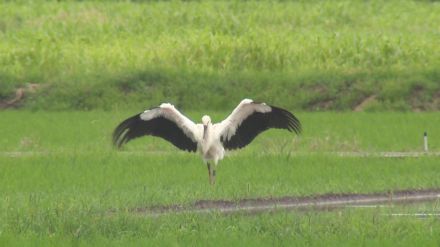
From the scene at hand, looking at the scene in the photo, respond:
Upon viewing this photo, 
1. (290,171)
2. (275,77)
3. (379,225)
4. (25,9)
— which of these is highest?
(25,9)

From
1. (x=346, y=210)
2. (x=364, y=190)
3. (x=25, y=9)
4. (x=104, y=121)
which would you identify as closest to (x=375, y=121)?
(x=104, y=121)

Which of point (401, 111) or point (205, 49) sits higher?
point (205, 49)

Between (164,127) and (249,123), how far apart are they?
3.11 feet

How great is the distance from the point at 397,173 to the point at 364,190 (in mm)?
1835

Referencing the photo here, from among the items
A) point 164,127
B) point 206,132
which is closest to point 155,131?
point 164,127

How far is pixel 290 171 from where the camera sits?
51.8 feet

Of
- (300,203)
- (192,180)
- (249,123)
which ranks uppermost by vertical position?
(249,123)

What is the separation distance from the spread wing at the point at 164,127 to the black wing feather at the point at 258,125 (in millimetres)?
378

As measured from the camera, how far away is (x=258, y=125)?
588 inches

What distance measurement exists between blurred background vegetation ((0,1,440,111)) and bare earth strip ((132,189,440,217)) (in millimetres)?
11345

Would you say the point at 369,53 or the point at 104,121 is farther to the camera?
the point at 369,53

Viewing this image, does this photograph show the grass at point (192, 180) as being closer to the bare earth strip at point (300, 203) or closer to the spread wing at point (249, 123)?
the bare earth strip at point (300, 203)

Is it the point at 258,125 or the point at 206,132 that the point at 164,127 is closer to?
the point at 206,132

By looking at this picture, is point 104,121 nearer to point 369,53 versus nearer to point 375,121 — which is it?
point 375,121
